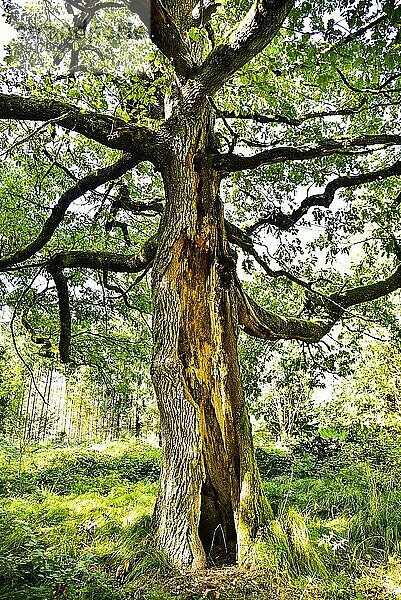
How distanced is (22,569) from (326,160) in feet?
19.4

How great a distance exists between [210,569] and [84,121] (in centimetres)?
402

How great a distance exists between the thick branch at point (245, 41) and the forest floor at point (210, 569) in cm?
386

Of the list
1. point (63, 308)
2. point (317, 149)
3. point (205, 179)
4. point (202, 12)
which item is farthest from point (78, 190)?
point (317, 149)

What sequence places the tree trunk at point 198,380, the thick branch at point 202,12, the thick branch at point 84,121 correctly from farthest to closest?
1. the thick branch at point 202,12
2. the thick branch at point 84,121
3. the tree trunk at point 198,380

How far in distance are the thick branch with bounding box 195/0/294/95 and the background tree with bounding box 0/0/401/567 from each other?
0.05ft

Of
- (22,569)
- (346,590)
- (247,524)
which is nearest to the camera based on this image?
(22,569)

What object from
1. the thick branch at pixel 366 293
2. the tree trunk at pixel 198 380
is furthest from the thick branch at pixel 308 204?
the tree trunk at pixel 198 380

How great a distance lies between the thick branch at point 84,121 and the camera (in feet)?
14.9

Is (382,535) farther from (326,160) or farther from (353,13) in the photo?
(326,160)

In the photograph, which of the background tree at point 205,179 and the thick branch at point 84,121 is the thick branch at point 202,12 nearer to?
the background tree at point 205,179

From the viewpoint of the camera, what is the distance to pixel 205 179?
5250mm

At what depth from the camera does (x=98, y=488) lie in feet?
25.6

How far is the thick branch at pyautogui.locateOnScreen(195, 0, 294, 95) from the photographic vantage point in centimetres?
374

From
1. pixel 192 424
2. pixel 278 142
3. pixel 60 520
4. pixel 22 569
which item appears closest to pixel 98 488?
pixel 60 520
